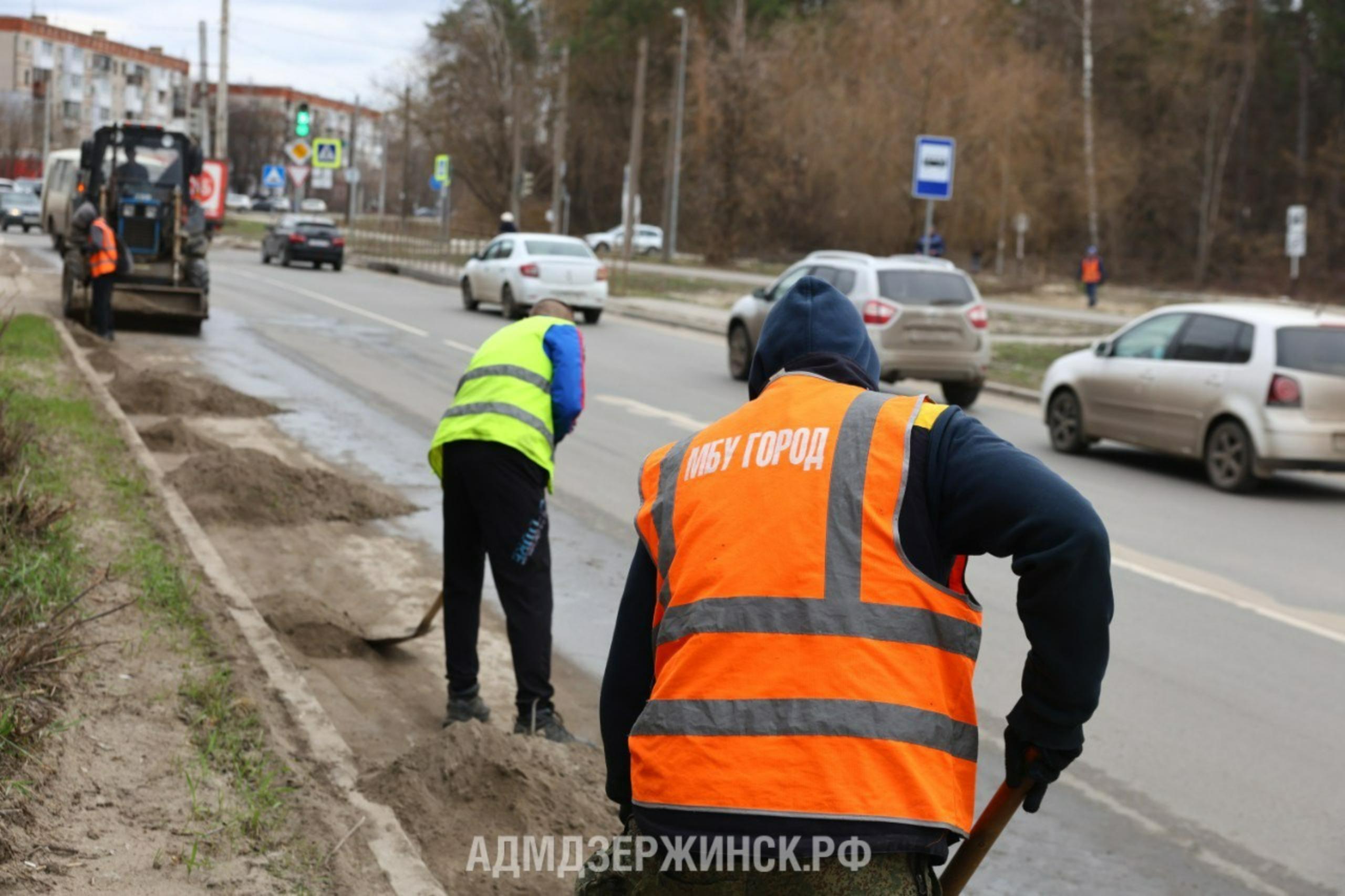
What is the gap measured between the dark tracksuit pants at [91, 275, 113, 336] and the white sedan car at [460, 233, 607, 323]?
8360 millimetres

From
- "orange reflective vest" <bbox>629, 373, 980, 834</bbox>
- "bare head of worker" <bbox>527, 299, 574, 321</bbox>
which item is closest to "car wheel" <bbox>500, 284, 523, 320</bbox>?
"bare head of worker" <bbox>527, 299, 574, 321</bbox>

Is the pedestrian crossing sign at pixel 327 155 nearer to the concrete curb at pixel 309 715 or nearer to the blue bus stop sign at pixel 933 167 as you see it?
the blue bus stop sign at pixel 933 167

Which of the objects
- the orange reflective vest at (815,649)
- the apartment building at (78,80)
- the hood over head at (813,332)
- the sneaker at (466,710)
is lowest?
the sneaker at (466,710)

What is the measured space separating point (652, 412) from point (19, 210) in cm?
4550

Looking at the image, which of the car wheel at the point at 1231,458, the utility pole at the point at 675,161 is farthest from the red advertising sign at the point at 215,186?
the car wheel at the point at 1231,458

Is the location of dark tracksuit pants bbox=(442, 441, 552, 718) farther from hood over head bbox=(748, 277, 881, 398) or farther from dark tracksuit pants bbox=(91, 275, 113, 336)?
dark tracksuit pants bbox=(91, 275, 113, 336)

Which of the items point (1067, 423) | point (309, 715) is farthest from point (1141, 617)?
point (1067, 423)

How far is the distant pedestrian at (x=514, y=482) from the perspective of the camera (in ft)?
19.1

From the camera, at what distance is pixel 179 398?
1393cm

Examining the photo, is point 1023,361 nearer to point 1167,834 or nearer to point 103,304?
point 103,304

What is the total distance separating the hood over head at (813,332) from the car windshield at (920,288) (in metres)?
15.1

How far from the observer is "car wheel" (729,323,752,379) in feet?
64.1

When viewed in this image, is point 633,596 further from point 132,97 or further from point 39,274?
point 132,97

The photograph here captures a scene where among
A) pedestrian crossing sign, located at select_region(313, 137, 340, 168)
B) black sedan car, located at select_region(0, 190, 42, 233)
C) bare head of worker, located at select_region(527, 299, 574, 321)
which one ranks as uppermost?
pedestrian crossing sign, located at select_region(313, 137, 340, 168)
